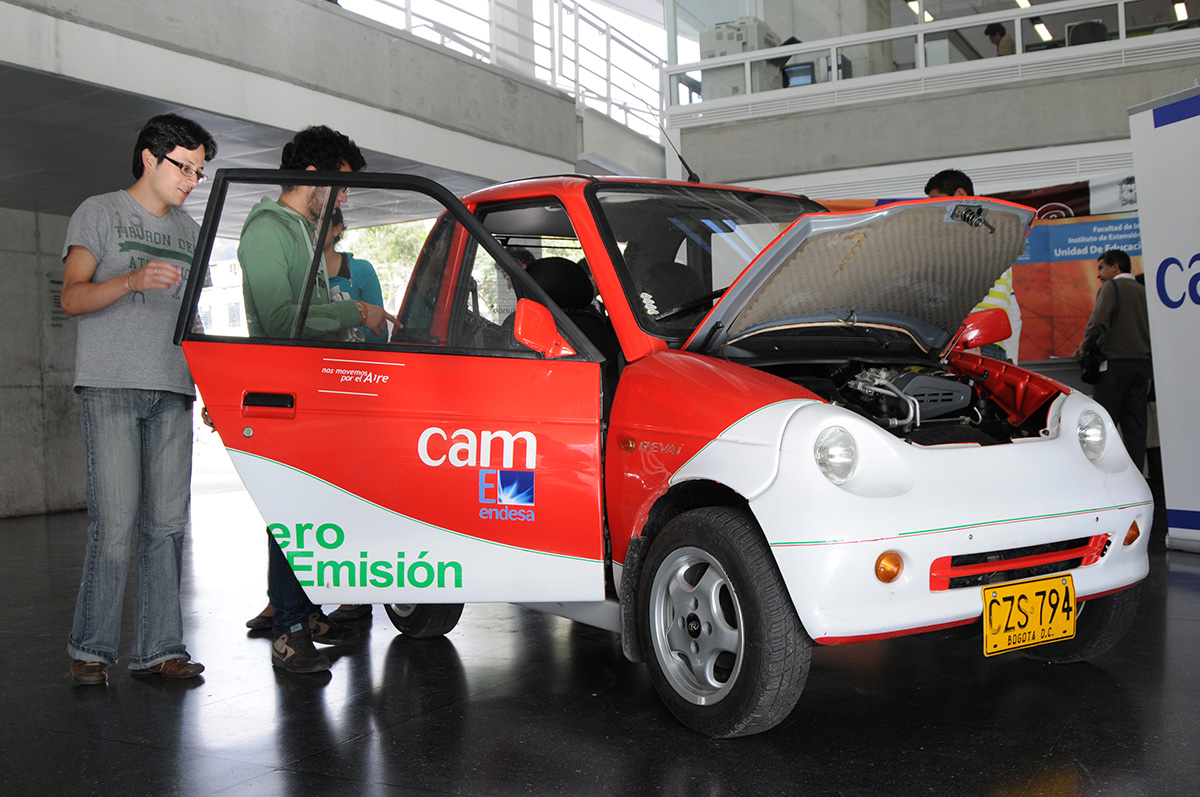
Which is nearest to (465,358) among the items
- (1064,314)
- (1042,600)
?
(1042,600)

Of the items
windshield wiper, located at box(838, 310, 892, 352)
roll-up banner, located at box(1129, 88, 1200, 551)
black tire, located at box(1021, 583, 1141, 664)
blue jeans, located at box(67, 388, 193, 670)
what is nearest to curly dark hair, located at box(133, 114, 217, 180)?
blue jeans, located at box(67, 388, 193, 670)

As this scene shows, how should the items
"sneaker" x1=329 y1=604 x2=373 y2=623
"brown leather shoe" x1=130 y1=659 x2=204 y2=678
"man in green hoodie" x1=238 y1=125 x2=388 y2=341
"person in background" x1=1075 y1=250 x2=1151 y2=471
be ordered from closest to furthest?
1. "man in green hoodie" x1=238 y1=125 x2=388 y2=341
2. "brown leather shoe" x1=130 y1=659 x2=204 y2=678
3. "sneaker" x1=329 y1=604 x2=373 y2=623
4. "person in background" x1=1075 y1=250 x2=1151 y2=471

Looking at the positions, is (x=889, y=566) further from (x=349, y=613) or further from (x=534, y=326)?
(x=349, y=613)

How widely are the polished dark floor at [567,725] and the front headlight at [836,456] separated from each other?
0.75 metres

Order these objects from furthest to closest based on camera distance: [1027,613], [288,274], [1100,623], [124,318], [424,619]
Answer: [424,619], [124,318], [288,274], [1100,623], [1027,613]

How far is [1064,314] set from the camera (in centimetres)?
898

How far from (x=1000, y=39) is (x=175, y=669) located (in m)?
9.96

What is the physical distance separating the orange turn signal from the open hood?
0.87 metres

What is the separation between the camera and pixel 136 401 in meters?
3.62

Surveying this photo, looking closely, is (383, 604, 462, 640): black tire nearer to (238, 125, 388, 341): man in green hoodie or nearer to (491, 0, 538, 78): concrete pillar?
(238, 125, 388, 341): man in green hoodie

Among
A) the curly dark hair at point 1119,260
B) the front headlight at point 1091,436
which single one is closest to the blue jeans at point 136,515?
the front headlight at point 1091,436

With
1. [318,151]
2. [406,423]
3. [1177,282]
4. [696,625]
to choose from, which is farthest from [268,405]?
[1177,282]

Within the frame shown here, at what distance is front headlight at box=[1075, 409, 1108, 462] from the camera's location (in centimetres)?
313

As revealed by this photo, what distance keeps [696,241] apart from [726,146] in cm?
840
